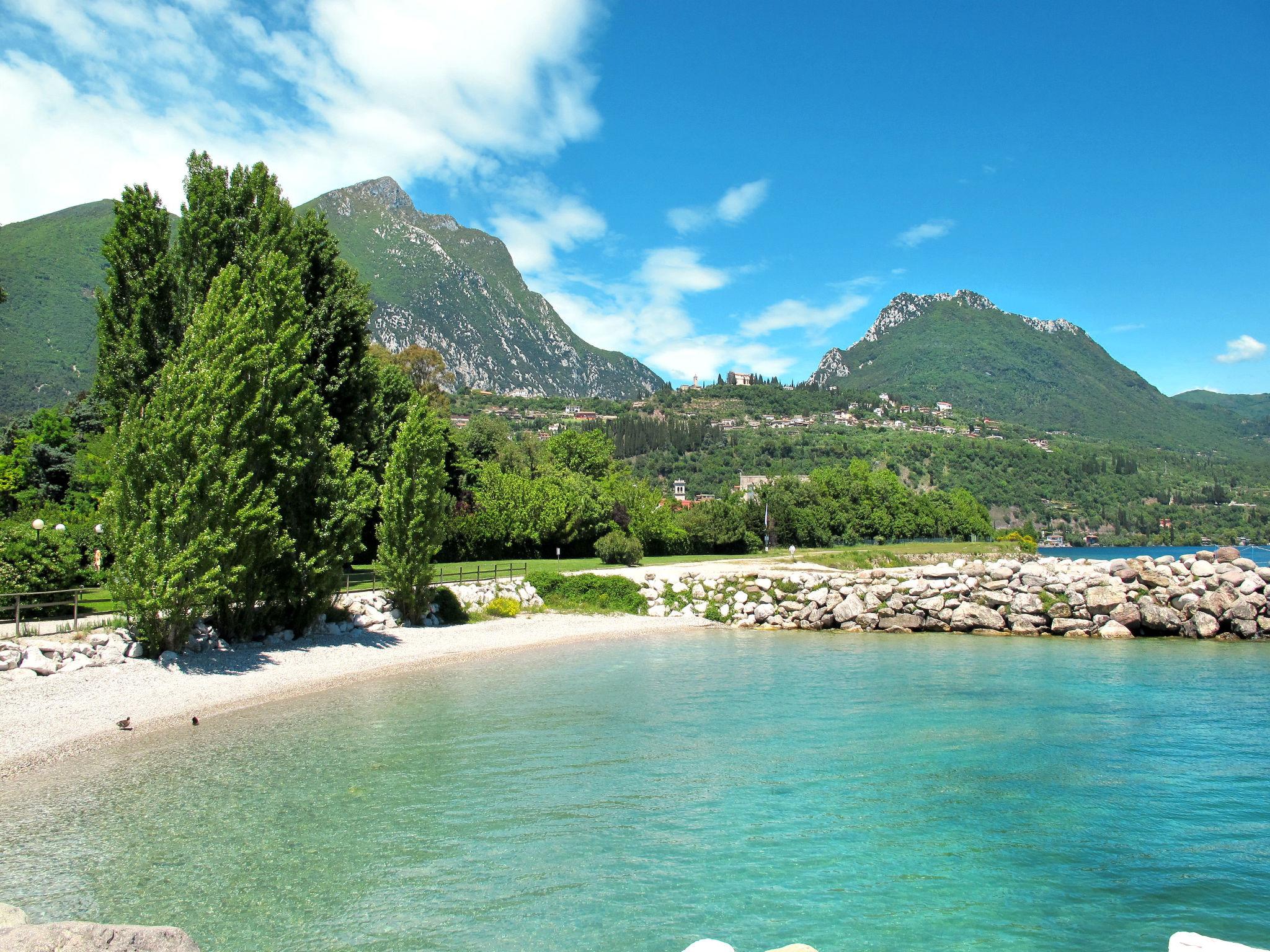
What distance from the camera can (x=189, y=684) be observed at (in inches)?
688

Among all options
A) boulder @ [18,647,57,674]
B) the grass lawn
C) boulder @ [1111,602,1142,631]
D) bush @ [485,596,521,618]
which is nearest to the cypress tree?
the grass lawn

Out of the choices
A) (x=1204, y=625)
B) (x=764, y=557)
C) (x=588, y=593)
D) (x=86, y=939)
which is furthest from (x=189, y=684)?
(x=764, y=557)

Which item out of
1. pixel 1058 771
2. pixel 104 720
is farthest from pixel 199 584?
pixel 1058 771

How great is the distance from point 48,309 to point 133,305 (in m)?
153

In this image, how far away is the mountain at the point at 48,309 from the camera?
11950 centimetres

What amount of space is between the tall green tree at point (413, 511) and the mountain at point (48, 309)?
349 ft

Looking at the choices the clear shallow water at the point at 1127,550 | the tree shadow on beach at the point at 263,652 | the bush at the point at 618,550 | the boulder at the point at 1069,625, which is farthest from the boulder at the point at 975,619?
the clear shallow water at the point at 1127,550

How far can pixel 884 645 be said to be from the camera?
26891 mm

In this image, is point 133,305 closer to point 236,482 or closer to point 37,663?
point 236,482

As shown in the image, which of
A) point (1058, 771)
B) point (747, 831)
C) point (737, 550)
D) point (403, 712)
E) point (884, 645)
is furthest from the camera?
point (737, 550)

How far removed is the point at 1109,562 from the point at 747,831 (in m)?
31.2

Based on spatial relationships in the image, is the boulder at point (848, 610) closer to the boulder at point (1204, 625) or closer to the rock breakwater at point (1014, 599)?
the rock breakwater at point (1014, 599)

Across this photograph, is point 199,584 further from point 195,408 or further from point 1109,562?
point 1109,562

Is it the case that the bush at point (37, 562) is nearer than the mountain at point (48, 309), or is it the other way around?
the bush at point (37, 562)
